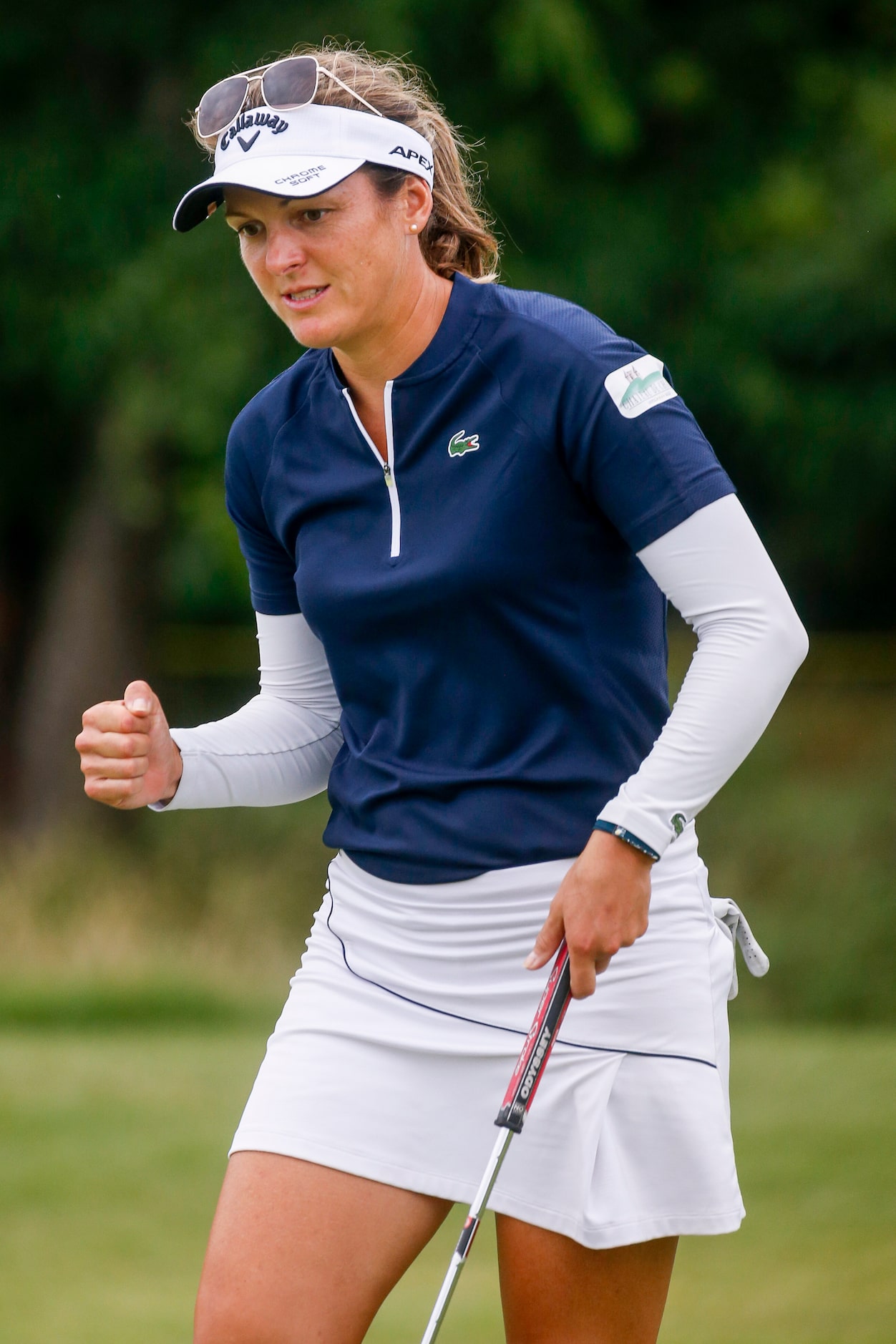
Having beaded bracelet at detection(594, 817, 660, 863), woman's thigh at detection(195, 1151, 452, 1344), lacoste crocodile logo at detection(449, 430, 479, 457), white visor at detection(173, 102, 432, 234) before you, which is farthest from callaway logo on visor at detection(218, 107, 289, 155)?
woman's thigh at detection(195, 1151, 452, 1344)

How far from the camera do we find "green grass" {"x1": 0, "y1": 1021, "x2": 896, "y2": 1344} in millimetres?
4176

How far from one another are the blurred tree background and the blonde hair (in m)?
6.57

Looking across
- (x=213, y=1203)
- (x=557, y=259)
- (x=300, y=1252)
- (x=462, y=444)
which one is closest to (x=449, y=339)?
(x=462, y=444)

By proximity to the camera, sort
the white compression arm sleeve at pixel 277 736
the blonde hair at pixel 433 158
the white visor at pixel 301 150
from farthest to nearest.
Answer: the white compression arm sleeve at pixel 277 736 < the blonde hair at pixel 433 158 < the white visor at pixel 301 150

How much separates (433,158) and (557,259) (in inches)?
288

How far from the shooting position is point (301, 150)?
2.38 metres

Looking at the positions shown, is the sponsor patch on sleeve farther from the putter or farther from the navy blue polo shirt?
the putter

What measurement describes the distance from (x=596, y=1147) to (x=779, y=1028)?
18.7 ft

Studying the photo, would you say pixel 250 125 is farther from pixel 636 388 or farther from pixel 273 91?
pixel 636 388

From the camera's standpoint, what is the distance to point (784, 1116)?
5.66 meters

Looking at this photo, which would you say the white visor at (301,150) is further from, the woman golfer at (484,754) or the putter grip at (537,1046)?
the putter grip at (537,1046)

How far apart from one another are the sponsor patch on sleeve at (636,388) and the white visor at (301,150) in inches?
18.4

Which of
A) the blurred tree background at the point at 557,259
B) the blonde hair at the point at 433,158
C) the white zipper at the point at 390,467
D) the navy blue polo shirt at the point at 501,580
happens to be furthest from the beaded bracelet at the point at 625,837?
the blurred tree background at the point at 557,259

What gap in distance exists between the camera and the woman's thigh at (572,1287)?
238 centimetres
